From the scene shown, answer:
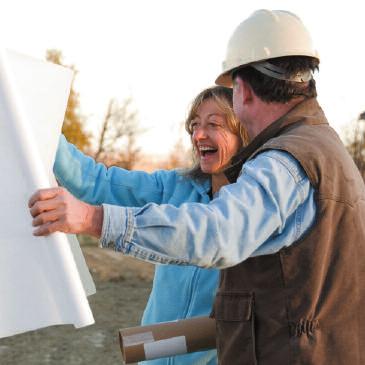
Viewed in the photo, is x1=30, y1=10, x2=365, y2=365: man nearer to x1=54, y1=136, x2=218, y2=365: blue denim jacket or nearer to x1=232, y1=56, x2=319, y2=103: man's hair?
x1=232, y1=56, x2=319, y2=103: man's hair

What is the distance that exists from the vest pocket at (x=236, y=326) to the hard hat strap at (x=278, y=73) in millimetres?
679

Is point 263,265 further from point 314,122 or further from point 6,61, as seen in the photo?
point 6,61

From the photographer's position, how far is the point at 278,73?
2.24 metres

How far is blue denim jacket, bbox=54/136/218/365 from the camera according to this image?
306 centimetres

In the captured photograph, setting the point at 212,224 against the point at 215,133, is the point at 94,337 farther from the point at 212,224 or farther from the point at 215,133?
the point at 212,224

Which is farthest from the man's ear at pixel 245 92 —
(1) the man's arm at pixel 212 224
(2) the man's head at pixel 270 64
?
(1) the man's arm at pixel 212 224

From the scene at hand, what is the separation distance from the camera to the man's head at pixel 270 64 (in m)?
2.23

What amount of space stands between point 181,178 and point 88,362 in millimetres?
3572

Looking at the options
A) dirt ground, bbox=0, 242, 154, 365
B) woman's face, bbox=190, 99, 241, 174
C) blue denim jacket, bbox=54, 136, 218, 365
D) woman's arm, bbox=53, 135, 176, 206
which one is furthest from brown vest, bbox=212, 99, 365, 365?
dirt ground, bbox=0, 242, 154, 365

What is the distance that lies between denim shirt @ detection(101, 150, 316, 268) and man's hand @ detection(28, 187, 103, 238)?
0.12 feet

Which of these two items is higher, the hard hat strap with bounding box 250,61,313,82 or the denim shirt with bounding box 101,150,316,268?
the hard hat strap with bounding box 250,61,313,82

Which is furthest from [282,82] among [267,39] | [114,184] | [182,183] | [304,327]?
[114,184]

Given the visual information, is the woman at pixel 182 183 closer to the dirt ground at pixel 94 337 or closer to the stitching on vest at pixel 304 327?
the stitching on vest at pixel 304 327

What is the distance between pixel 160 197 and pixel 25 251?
141cm
